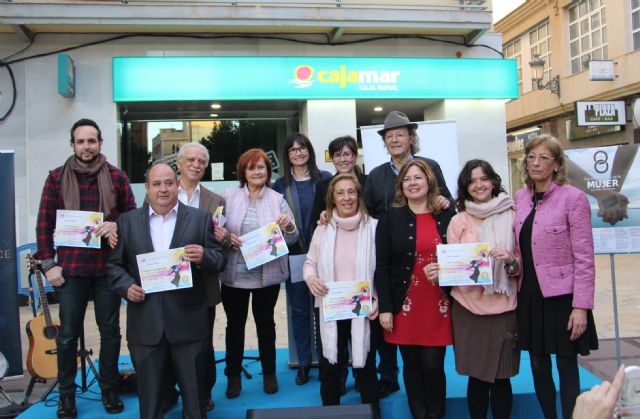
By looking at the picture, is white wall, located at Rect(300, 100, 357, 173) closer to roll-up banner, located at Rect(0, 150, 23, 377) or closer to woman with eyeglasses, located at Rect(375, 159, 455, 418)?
roll-up banner, located at Rect(0, 150, 23, 377)

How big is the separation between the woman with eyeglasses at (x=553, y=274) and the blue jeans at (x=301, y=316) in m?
1.72

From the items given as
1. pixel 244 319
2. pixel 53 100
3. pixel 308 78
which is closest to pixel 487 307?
pixel 244 319

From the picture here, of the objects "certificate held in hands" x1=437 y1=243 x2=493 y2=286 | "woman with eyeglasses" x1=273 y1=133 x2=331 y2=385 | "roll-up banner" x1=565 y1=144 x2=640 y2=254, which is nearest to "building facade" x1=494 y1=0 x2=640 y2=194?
"roll-up banner" x1=565 y1=144 x2=640 y2=254

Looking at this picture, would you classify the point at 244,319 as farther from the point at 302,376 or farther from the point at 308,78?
the point at 308,78

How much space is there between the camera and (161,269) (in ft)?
9.80

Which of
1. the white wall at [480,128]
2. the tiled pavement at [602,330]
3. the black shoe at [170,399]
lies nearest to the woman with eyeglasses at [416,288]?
the black shoe at [170,399]

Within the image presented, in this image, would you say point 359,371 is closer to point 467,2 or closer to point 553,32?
point 467,2

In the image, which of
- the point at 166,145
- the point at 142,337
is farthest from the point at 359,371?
the point at 166,145

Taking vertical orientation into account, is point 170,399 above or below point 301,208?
below

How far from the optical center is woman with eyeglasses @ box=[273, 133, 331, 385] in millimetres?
4102

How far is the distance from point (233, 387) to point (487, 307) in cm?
202

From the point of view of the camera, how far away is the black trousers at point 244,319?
12.6 feet

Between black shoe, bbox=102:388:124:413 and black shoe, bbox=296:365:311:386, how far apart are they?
53.1 inches

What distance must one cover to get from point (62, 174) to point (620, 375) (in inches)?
137
